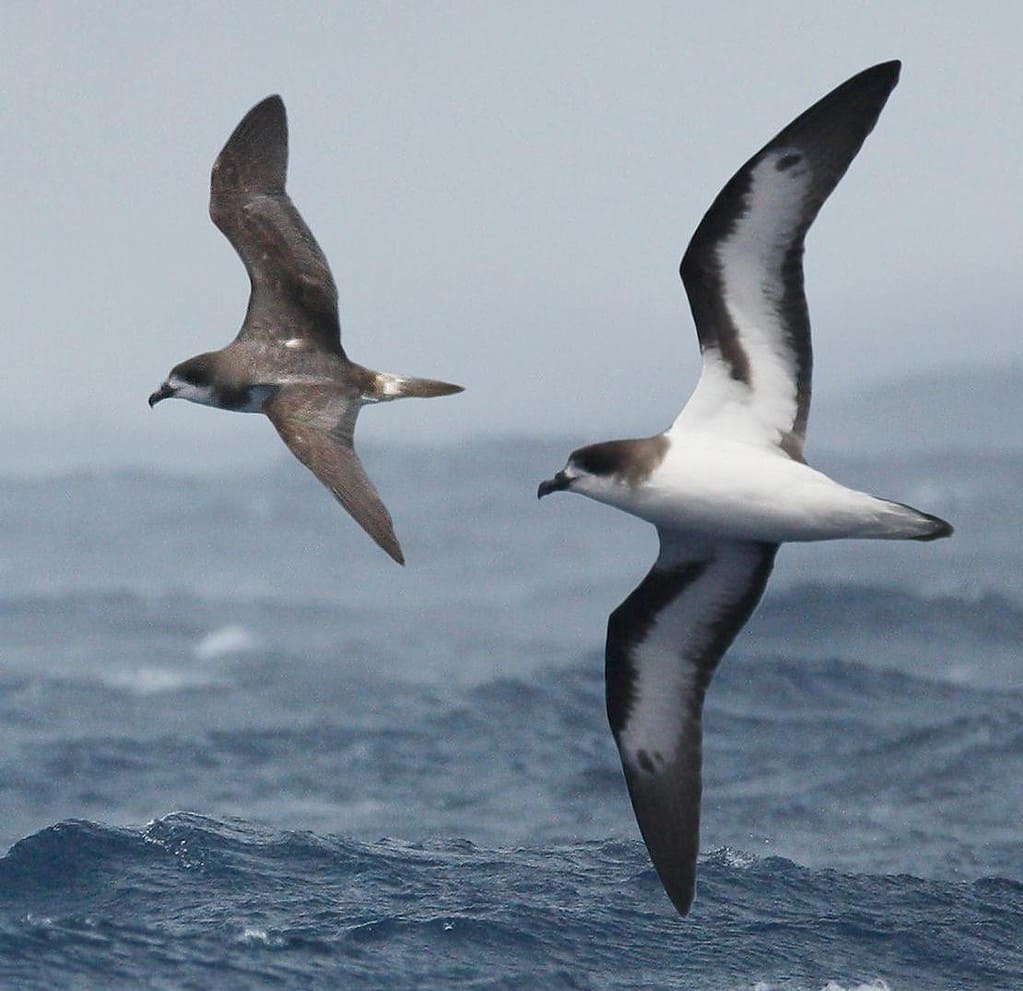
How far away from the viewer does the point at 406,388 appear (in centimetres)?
1750

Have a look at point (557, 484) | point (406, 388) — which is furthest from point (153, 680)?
point (557, 484)

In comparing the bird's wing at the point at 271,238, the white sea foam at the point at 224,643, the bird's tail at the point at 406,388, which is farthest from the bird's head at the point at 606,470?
the white sea foam at the point at 224,643

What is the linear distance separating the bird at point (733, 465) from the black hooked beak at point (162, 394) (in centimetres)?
561

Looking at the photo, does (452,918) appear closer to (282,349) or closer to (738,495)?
(282,349)

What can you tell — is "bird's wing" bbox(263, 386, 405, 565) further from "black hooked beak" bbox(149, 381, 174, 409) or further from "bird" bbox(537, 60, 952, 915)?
"bird" bbox(537, 60, 952, 915)

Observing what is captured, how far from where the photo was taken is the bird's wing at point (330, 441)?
15461mm

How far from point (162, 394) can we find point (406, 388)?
8.81 feet

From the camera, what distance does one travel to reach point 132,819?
103 ft

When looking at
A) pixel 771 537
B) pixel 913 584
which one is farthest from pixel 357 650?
pixel 771 537

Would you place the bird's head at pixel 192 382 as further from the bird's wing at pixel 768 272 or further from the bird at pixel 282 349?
the bird's wing at pixel 768 272

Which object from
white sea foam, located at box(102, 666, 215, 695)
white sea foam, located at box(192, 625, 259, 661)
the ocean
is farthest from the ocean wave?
white sea foam, located at box(192, 625, 259, 661)

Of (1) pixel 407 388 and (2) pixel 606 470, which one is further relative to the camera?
(1) pixel 407 388

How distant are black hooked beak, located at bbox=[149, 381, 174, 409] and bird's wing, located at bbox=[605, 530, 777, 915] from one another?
5.49 meters

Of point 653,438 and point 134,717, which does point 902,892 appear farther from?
point 134,717
